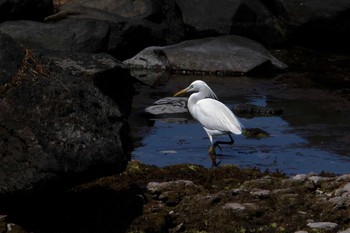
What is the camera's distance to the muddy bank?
8.28m

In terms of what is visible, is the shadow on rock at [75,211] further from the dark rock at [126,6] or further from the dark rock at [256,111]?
the dark rock at [126,6]

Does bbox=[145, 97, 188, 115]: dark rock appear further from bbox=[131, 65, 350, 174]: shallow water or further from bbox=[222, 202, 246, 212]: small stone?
bbox=[222, 202, 246, 212]: small stone

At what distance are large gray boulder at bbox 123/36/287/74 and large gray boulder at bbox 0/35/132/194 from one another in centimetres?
1051

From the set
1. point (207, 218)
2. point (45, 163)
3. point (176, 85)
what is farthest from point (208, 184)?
point (176, 85)

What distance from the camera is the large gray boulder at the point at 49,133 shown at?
7629 mm

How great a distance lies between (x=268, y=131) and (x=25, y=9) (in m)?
8.10

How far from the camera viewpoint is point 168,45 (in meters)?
20.8

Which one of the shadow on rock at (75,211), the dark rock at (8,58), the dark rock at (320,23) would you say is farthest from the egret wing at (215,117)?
→ the dark rock at (320,23)

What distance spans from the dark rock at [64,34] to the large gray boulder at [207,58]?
97 centimetres

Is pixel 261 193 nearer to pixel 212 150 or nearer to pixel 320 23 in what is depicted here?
pixel 212 150

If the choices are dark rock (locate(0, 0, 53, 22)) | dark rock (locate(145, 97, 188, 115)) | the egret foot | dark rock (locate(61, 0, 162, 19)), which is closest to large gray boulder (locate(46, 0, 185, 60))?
dark rock (locate(61, 0, 162, 19))

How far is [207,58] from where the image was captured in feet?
62.0

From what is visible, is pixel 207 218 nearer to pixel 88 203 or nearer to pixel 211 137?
pixel 88 203

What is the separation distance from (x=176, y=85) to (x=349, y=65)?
4446 millimetres
